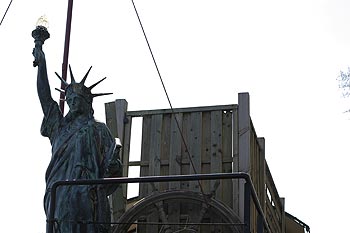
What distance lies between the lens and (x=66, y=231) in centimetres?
652

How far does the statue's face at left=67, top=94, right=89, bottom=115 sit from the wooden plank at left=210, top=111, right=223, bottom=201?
235 centimetres

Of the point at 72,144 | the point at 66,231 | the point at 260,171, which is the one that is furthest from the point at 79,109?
the point at 260,171

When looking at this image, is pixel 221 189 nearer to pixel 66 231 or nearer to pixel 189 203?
pixel 189 203

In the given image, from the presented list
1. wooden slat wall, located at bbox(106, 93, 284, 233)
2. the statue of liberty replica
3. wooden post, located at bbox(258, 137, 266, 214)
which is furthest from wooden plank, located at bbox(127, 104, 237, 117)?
the statue of liberty replica

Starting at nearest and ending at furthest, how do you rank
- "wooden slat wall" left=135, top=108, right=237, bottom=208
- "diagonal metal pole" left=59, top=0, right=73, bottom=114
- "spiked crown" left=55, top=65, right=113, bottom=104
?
"spiked crown" left=55, top=65, right=113, bottom=104 → "diagonal metal pole" left=59, top=0, right=73, bottom=114 → "wooden slat wall" left=135, top=108, right=237, bottom=208

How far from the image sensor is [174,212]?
916 centimetres

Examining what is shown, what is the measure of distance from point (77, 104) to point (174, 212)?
7.97 feet

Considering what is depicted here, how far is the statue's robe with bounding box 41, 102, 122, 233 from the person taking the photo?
6602 mm

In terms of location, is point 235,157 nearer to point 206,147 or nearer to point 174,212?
point 206,147

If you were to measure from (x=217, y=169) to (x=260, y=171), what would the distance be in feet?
3.31

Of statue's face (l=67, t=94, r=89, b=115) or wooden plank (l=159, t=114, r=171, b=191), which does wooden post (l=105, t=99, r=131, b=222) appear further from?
statue's face (l=67, t=94, r=89, b=115)

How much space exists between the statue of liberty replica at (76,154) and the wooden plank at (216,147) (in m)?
2.27

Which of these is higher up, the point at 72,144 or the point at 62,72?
the point at 62,72

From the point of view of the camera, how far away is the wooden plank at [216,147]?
29.9ft
